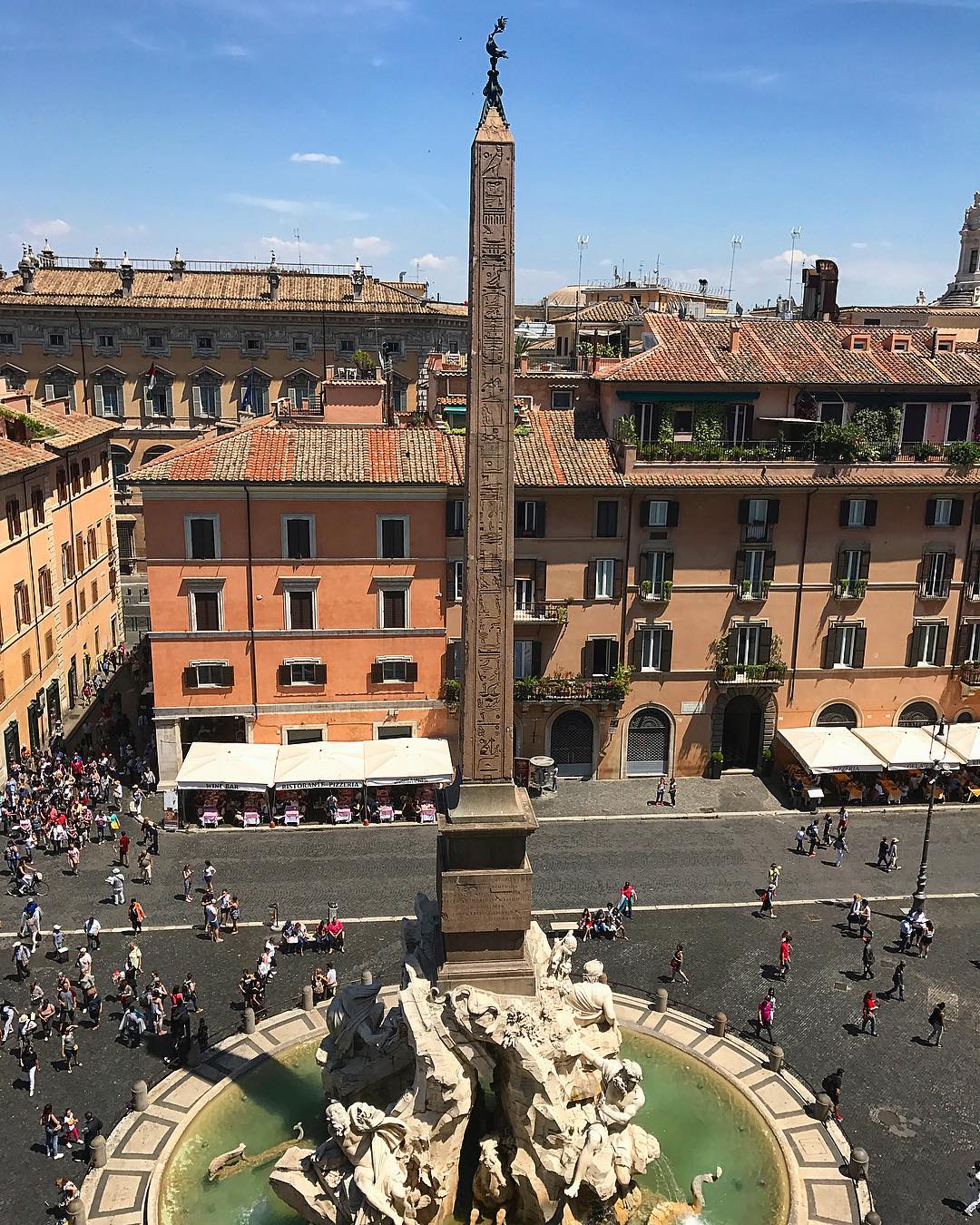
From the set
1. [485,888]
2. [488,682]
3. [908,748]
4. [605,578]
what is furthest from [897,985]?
[605,578]

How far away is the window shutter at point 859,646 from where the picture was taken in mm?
36594

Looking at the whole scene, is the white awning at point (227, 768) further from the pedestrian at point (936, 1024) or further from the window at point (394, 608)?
the pedestrian at point (936, 1024)

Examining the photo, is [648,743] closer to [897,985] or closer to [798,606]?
[798,606]

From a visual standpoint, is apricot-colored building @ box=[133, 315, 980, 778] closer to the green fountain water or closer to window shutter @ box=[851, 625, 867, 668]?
window shutter @ box=[851, 625, 867, 668]

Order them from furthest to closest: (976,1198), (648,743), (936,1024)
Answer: (648,743) → (936,1024) → (976,1198)

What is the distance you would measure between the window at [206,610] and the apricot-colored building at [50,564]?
7.41 metres

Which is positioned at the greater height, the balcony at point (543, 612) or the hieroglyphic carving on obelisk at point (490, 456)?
the hieroglyphic carving on obelisk at point (490, 456)

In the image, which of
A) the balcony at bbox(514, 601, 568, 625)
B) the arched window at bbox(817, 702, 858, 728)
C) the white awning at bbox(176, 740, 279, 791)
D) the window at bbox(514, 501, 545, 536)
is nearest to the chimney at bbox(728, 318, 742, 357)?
the window at bbox(514, 501, 545, 536)

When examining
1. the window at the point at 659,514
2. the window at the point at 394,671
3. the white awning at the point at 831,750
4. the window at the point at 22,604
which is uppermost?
the window at the point at 659,514

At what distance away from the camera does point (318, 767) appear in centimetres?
3250

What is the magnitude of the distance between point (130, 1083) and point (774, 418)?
2709 cm

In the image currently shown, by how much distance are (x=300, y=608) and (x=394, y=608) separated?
294cm

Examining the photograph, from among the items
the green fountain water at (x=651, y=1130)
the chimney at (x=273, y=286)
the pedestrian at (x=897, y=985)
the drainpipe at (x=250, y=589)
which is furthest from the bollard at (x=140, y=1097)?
the chimney at (x=273, y=286)

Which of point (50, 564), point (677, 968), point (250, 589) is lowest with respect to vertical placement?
point (677, 968)
